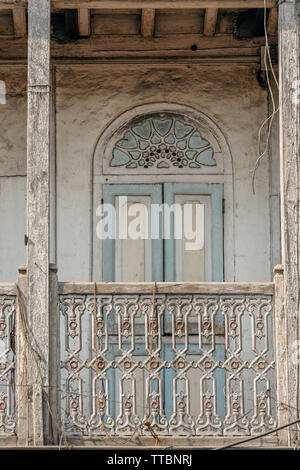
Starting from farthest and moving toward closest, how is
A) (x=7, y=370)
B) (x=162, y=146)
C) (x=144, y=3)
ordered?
1. (x=162, y=146)
2. (x=144, y=3)
3. (x=7, y=370)

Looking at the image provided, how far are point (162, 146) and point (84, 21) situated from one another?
1.41 meters

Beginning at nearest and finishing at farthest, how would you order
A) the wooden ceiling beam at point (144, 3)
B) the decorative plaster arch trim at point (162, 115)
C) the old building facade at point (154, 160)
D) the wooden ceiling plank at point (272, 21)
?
the wooden ceiling beam at point (144, 3)
the wooden ceiling plank at point (272, 21)
the old building facade at point (154, 160)
the decorative plaster arch trim at point (162, 115)

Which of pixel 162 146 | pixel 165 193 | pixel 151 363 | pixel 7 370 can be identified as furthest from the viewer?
pixel 162 146

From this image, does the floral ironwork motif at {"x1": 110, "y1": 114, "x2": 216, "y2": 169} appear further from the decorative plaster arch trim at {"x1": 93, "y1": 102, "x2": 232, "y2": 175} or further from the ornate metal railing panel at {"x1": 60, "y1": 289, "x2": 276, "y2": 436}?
the ornate metal railing panel at {"x1": 60, "y1": 289, "x2": 276, "y2": 436}

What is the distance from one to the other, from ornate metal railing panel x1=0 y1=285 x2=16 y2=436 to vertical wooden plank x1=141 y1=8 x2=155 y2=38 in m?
2.95

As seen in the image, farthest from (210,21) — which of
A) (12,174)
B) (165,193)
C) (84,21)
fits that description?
(12,174)

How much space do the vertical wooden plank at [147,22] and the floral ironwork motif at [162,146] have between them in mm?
822

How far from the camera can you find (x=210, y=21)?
34.8 ft

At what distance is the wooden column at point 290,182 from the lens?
349 inches

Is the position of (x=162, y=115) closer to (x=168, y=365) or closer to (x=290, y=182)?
(x=290, y=182)

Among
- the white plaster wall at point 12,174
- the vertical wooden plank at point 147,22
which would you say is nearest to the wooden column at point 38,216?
the vertical wooden plank at point 147,22

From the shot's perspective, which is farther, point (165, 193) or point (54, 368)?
point (165, 193)

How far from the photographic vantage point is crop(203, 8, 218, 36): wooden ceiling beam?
10382mm

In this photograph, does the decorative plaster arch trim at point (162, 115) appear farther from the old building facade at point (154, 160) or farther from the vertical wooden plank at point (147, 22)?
the vertical wooden plank at point (147, 22)
